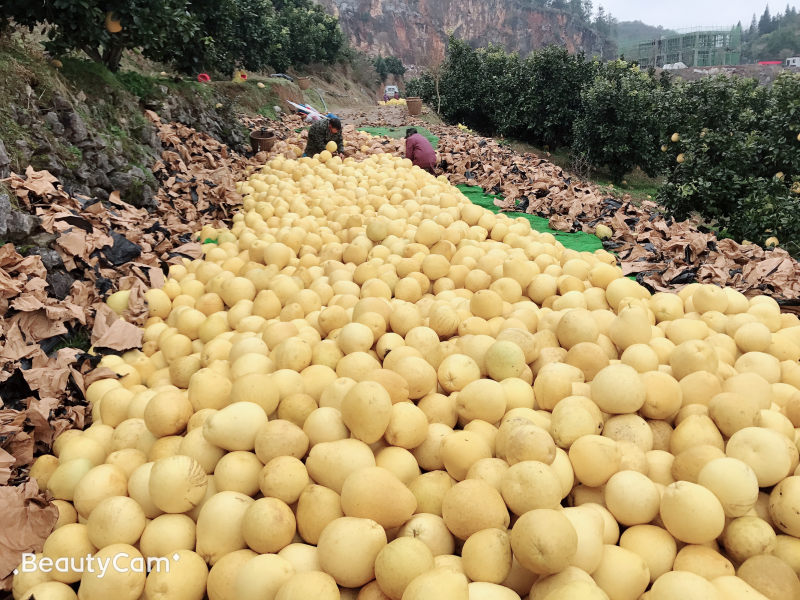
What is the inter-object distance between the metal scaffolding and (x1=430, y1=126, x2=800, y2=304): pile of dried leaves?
319ft

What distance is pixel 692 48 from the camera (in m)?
95.6

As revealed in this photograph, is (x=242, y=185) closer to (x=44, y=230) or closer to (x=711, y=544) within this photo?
(x=44, y=230)

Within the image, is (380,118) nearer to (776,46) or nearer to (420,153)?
(420,153)

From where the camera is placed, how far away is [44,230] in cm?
448

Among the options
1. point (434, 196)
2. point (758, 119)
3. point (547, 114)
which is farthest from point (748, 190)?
point (547, 114)

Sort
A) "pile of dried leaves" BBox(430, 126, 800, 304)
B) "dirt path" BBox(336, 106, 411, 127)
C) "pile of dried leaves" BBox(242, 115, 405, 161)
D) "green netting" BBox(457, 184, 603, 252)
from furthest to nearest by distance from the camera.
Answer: "dirt path" BBox(336, 106, 411, 127), "pile of dried leaves" BBox(242, 115, 405, 161), "green netting" BBox(457, 184, 603, 252), "pile of dried leaves" BBox(430, 126, 800, 304)

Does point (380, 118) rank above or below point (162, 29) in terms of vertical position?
below

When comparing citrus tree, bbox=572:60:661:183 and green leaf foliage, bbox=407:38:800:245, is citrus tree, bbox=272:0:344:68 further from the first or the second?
citrus tree, bbox=572:60:661:183

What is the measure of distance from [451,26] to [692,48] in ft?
162

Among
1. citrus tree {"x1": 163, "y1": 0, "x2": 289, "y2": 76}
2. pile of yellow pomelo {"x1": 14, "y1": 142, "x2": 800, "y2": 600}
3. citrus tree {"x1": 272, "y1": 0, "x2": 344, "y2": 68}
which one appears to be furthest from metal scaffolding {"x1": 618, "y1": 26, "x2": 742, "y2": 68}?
pile of yellow pomelo {"x1": 14, "y1": 142, "x2": 800, "y2": 600}

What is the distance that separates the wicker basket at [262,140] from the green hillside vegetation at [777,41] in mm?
107731

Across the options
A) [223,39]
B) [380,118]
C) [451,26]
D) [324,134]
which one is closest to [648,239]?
[324,134]

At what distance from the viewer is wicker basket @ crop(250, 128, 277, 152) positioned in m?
→ 11.5

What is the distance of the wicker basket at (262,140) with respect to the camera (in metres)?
11.5
